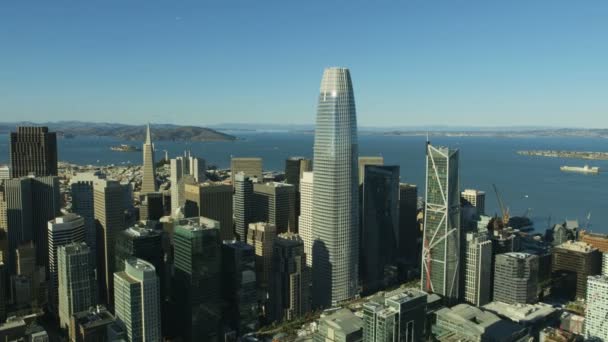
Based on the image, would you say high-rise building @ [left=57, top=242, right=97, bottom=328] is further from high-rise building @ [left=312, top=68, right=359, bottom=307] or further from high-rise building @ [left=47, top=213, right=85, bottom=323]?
high-rise building @ [left=312, top=68, right=359, bottom=307]

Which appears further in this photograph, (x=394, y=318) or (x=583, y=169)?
(x=583, y=169)

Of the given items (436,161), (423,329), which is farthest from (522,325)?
(436,161)

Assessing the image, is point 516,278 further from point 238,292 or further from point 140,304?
point 140,304

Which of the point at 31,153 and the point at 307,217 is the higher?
the point at 31,153

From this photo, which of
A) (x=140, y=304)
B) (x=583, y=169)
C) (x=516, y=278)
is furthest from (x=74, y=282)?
(x=583, y=169)

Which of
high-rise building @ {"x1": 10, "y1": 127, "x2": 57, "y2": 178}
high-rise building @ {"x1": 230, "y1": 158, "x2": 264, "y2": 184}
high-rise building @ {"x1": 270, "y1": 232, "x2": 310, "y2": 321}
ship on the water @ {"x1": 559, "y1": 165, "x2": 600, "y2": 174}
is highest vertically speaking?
high-rise building @ {"x1": 10, "y1": 127, "x2": 57, "y2": 178}

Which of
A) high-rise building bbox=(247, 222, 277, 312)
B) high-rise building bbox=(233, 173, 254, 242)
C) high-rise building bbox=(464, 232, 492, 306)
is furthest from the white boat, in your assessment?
high-rise building bbox=(247, 222, 277, 312)

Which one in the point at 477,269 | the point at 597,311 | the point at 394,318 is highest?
the point at 394,318
